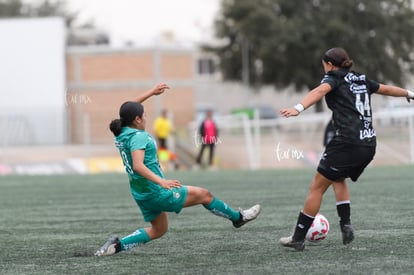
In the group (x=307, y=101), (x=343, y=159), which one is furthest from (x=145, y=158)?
(x=343, y=159)

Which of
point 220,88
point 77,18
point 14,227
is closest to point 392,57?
point 220,88

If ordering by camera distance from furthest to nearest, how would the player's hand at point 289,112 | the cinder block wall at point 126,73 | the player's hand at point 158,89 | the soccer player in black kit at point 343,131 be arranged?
1. the cinder block wall at point 126,73
2. the player's hand at point 158,89
3. the soccer player in black kit at point 343,131
4. the player's hand at point 289,112

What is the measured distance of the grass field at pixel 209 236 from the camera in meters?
7.09

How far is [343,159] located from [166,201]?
1.60 metres

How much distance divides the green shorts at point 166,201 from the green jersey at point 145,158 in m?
0.05

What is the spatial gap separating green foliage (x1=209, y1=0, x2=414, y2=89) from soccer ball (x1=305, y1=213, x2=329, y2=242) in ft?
135

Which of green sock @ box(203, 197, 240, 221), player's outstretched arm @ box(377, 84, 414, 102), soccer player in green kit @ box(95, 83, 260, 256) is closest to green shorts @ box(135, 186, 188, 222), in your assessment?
soccer player in green kit @ box(95, 83, 260, 256)

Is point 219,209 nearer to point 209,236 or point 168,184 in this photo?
point 168,184

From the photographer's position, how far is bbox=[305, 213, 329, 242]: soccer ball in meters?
8.06

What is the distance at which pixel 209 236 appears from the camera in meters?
9.02

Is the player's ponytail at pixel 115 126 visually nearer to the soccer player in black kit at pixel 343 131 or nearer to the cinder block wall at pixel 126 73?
the soccer player in black kit at pixel 343 131

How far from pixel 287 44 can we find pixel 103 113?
56.9 ft

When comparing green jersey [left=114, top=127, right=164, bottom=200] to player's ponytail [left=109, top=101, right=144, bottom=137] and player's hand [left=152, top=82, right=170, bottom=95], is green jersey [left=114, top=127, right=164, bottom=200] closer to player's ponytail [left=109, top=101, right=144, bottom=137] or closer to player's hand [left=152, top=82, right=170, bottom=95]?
player's ponytail [left=109, top=101, right=144, bottom=137]

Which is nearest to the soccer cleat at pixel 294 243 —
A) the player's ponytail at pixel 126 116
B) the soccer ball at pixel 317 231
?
the soccer ball at pixel 317 231
